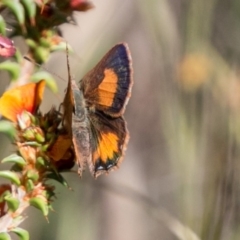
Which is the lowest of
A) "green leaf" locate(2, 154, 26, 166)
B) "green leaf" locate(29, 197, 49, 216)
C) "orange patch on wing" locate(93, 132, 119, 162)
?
"green leaf" locate(29, 197, 49, 216)

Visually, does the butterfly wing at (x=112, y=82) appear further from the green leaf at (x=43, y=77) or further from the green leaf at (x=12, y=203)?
the green leaf at (x=12, y=203)

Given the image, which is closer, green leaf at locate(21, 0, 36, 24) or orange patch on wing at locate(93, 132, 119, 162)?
green leaf at locate(21, 0, 36, 24)

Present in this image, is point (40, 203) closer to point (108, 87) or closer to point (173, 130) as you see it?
point (108, 87)

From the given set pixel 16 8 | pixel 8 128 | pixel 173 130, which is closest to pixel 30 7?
pixel 16 8

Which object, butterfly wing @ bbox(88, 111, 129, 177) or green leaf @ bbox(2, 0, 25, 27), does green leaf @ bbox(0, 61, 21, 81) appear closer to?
green leaf @ bbox(2, 0, 25, 27)

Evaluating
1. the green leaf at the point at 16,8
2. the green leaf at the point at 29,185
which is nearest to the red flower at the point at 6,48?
the green leaf at the point at 16,8

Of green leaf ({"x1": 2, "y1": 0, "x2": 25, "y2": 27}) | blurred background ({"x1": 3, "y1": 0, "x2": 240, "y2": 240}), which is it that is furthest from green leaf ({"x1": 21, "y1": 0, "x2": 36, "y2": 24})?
blurred background ({"x1": 3, "y1": 0, "x2": 240, "y2": 240})
